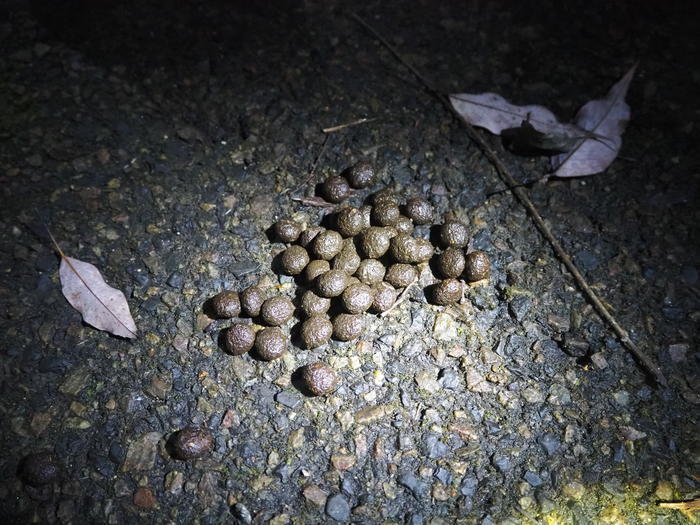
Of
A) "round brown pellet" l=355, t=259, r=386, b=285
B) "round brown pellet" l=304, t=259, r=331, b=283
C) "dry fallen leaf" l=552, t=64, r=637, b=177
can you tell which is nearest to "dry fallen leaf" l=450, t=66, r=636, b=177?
"dry fallen leaf" l=552, t=64, r=637, b=177

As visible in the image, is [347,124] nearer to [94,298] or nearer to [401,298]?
[401,298]

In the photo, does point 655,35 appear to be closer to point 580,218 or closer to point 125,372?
point 580,218

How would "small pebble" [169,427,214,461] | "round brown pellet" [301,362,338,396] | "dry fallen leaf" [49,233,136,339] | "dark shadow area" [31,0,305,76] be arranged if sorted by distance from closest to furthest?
"small pebble" [169,427,214,461] < "round brown pellet" [301,362,338,396] < "dry fallen leaf" [49,233,136,339] < "dark shadow area" [31,0,305,76]

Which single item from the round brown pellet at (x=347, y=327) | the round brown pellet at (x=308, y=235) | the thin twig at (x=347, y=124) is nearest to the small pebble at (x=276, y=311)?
the round brown pellet at (x=347, y=327)

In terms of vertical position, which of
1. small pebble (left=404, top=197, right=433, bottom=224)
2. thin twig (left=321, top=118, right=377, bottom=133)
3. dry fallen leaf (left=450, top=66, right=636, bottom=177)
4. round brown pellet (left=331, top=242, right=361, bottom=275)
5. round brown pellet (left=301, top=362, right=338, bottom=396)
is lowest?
round brown pellet (left=301, top=362, right=338, bottom=396)

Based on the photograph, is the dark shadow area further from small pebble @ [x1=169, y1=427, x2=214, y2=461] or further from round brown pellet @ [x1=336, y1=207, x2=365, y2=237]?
small pebble @ [x1=169, y1=427, x2=214, y2=461]

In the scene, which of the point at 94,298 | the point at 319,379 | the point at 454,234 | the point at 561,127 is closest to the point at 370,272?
the point at 454,234
